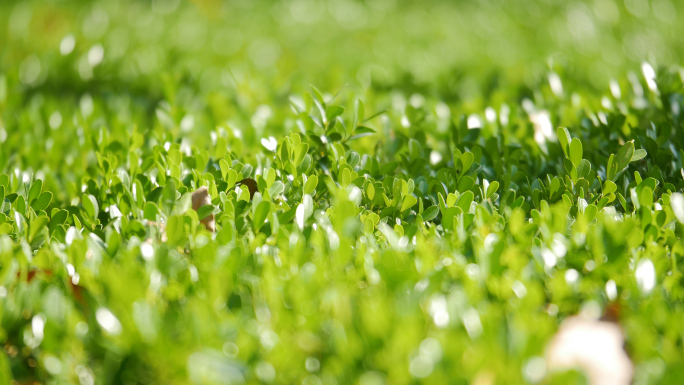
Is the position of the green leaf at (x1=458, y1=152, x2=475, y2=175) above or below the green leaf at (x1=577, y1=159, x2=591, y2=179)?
below

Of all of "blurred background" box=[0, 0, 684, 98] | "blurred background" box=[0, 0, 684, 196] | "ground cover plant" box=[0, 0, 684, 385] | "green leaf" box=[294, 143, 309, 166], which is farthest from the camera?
"blurred background" box=[0, 0, 684, 98]

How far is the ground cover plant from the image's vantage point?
3.75ft

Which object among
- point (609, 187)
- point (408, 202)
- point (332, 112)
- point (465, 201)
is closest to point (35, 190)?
point (332, 112)

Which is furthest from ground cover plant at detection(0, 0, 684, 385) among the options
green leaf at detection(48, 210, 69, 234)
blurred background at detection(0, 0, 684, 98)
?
blurred background at detection(0, 0, 684, 98)

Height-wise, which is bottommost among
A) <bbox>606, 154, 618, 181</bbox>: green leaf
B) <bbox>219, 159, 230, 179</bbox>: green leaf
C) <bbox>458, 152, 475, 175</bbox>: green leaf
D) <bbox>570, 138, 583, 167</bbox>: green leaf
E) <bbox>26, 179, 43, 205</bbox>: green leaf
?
<bbox>26, 179, 43, 205</bbox>: green leaf

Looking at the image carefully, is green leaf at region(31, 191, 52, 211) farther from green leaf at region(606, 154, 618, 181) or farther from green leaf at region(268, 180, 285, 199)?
green leaf at region(606, 154, 618, 181)

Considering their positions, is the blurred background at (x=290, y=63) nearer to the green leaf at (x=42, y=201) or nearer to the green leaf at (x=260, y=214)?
the green leaf at (x=42, y=201)

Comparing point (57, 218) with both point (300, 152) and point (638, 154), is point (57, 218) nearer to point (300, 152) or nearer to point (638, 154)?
point (300, 152)

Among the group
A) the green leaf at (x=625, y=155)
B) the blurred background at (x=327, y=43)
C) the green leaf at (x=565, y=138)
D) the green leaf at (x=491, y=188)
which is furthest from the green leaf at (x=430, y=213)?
the blurred background at (x=327, y=43)

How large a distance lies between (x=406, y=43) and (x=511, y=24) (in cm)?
119

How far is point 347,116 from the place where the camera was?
2.71 m

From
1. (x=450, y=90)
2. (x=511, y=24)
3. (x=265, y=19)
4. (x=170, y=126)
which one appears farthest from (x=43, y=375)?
(x=511, y=24)

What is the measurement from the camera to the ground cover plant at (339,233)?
114 centimetres

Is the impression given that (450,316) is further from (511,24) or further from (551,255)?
(511,24)
